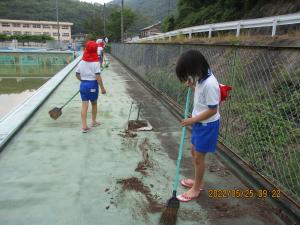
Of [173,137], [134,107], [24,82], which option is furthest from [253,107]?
[24,82]

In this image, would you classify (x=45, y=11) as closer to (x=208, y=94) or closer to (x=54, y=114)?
(x=54, y=114)

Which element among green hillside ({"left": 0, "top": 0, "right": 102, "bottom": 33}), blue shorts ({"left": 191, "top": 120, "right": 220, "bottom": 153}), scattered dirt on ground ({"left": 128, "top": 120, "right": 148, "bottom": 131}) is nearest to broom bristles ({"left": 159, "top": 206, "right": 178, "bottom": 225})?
blue shorts ({"left": 191, "top": 120, "right": 220, "bottom": 153})

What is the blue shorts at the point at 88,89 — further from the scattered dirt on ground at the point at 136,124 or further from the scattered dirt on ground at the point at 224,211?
the scattered dirt on ground at the point at 224,211

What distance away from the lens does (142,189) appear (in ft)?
10.8

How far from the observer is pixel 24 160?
13.0 feet

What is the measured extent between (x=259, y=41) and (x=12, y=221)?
21.2 feet

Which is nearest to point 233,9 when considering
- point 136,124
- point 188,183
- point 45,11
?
point 136,124

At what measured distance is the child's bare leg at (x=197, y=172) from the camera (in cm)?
296

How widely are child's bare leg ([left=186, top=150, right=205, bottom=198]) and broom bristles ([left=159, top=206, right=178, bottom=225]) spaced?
41 centimetres

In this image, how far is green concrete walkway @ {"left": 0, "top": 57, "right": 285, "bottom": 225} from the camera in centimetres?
281

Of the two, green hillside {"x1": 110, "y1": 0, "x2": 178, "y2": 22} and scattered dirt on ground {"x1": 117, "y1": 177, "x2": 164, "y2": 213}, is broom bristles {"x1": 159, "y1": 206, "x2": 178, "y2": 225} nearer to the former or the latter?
scattered dirt on ground {"x1": 117, "y1": 177, "x2": 164, "y2": 213}

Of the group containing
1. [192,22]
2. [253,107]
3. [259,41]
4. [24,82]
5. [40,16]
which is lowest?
[24,82]

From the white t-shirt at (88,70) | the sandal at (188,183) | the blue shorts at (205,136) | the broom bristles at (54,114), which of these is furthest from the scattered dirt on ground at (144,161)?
the broom bristles at (54,114)

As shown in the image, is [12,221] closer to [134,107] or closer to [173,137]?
[173,137]
